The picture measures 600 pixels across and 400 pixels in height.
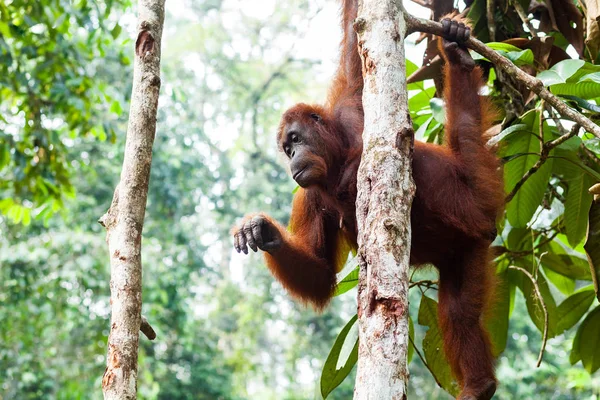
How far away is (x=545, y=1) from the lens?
346 cm

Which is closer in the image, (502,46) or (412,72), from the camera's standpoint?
(502,46)

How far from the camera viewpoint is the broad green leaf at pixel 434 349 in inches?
139

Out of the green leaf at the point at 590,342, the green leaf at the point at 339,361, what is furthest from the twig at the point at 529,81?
the green leaf at the point at 590,342

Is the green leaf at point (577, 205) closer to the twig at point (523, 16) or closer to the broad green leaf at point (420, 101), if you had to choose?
the twig at point (523, 16)

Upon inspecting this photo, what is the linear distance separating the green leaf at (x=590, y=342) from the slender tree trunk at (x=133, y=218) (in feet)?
7.95

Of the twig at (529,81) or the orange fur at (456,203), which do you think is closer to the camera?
the twig at (529,81)

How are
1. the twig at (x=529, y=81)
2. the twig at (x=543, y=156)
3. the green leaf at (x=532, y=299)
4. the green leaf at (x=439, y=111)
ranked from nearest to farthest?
the twig at (x=529, y=81) < the twig at (x=543, y=156) < the green leaf at (x=439, y=111) < the green leaf at (x=532, y=299)

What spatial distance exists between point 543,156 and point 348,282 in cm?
110

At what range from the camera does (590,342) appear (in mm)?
3684

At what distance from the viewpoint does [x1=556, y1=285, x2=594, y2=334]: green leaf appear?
3795 mm

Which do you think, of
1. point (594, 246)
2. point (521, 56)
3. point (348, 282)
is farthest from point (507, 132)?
point (348, 282)

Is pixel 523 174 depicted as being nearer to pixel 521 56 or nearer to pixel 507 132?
pixel 507 132

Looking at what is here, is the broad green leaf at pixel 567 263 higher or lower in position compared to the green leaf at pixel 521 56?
lower

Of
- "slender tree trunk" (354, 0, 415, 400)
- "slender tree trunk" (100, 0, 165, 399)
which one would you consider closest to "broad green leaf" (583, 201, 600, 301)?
"slender tree trunk" (354, 0, 415, 400)
